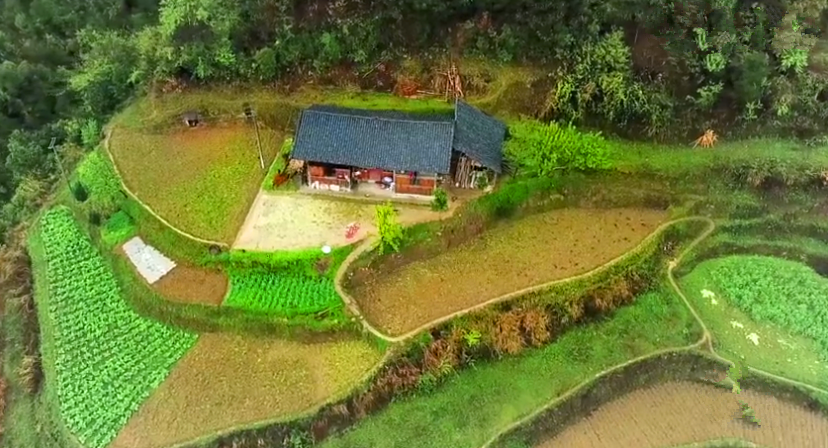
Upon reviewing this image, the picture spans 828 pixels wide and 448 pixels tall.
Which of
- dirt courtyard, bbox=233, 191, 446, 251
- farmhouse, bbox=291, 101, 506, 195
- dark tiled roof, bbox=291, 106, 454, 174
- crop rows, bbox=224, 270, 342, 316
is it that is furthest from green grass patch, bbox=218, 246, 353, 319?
dark tiled roof, bbox=291, 106, 454, 174

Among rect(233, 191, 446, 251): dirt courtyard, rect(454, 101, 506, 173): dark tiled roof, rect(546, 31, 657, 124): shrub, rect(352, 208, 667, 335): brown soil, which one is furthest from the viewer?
rect(546, 31, 657, 124): shrub

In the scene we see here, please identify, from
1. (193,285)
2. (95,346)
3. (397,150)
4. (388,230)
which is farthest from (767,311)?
(95,346)

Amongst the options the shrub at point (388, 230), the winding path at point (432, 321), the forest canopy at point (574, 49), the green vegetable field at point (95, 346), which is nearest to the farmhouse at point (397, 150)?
the shrub at point (388, 230)

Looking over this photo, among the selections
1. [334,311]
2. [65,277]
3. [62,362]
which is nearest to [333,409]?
[334,311]

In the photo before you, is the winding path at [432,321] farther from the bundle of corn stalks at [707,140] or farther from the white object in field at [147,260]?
the white object in field at [147,260]

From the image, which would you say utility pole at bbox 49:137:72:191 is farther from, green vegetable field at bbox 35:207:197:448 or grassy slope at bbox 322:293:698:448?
grassy slope at bbox 322:293:698:448

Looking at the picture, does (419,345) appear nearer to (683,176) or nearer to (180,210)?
(180,210)

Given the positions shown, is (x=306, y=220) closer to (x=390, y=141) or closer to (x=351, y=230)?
(x=351, y=230)
